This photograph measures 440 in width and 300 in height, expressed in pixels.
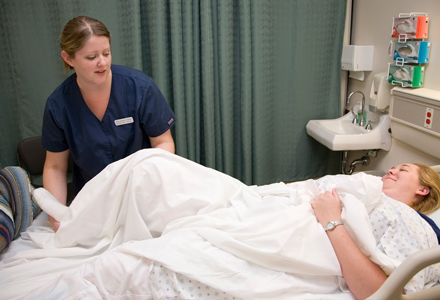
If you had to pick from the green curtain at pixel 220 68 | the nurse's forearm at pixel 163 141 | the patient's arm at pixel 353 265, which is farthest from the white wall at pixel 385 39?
the nurse's forearm at pixel 163 141

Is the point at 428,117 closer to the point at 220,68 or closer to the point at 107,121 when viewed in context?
the point at 220,68

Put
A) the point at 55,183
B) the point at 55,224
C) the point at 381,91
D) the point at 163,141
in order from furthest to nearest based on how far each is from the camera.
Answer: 1. the point at 381,91
2. the point at 163,141
3. the point at 55,183
4. the point at 55,224

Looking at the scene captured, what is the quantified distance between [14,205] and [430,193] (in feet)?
5.58

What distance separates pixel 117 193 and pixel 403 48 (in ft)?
5.89

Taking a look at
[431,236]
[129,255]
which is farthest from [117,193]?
[431,236]

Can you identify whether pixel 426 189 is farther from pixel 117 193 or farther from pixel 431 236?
pixel 117 193

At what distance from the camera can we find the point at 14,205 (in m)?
1.53

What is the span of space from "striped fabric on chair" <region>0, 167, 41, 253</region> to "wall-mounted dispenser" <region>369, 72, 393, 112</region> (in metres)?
2.05

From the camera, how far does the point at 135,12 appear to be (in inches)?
89.7

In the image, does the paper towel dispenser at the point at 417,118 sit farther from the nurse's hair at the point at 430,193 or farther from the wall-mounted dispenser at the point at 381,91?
the nurse's hair at the point at 430,193

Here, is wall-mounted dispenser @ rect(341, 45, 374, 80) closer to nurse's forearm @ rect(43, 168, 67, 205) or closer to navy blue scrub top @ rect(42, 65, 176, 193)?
navy blue scrub top @ rect(42, 65, 176, 193)

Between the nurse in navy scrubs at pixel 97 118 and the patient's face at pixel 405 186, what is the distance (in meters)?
1.01

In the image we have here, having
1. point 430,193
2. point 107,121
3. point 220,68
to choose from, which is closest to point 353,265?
point 430,193

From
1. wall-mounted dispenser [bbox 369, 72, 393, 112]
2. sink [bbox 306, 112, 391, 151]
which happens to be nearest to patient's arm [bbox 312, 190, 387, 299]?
sink [bbox 306, 112, 391, 151]
